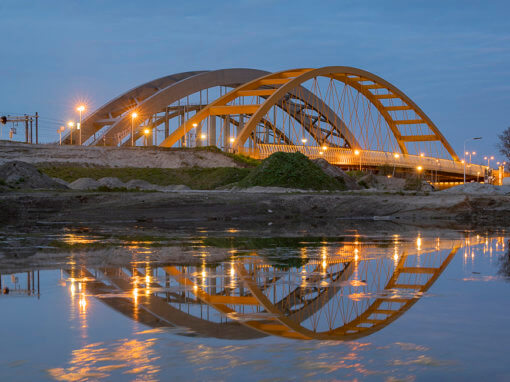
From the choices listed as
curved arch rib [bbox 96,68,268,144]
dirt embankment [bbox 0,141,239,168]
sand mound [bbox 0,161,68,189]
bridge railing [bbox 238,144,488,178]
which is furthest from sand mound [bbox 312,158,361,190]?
curved arch rib [bbox 96,68,268,144]

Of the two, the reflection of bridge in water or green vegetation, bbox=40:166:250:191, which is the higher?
green vegetation, bbox=40:166:250:191

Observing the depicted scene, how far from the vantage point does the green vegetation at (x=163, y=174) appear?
4241 centimetres

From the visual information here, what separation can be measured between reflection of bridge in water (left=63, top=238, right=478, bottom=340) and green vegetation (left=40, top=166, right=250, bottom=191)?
1230 inches

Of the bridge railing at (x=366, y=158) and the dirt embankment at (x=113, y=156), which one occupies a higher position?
the bridge railing at (x=366, y=158)

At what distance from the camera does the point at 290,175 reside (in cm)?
3591

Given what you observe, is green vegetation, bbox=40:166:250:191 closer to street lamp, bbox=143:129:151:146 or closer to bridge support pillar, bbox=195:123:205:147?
bridge support pillar, bbox=195:123:205:147

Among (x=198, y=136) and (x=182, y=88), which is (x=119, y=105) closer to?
(x=182, y=88)

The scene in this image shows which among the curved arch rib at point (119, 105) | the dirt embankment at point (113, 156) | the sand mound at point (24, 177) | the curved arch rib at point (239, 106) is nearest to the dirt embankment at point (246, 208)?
the sand mound at point (24, 177)

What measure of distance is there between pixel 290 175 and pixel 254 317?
2992 centimetres

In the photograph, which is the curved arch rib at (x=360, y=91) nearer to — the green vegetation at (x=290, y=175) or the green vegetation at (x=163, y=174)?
the green vegetation at (x=163, y=174)

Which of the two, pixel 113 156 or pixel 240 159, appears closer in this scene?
pixel 113 156

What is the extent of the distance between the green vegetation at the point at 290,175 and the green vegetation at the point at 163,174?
18.3 ft

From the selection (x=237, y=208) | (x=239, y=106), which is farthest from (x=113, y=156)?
(x=237, y=208)

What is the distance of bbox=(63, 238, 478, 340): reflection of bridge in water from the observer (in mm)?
5785
